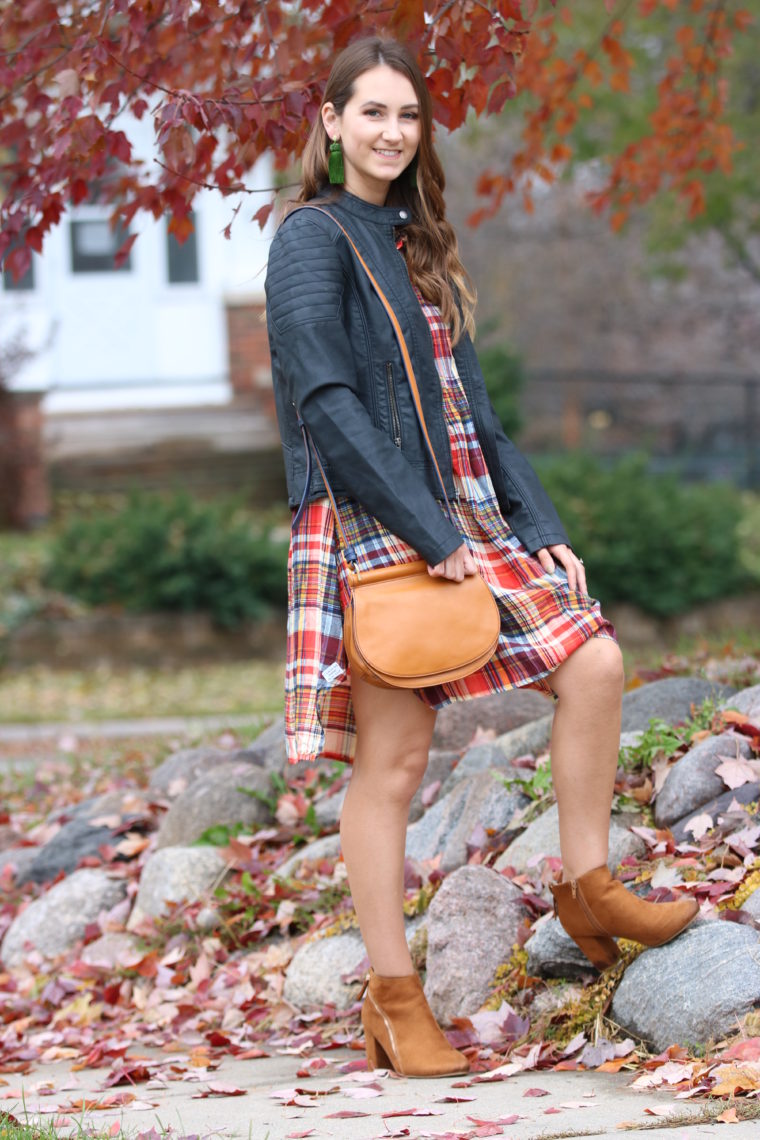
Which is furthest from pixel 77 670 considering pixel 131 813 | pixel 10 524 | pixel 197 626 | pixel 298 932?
pixel 298 932

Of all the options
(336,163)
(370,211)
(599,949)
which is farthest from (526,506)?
(599,949)

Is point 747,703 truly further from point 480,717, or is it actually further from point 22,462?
point 22,462

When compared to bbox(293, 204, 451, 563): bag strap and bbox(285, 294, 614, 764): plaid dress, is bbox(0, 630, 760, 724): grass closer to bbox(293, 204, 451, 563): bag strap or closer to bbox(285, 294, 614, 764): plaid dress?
bbox(285, 294, 614, 764): plaid dress

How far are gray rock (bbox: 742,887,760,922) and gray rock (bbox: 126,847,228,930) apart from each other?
1813 mm

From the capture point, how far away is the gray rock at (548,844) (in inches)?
144

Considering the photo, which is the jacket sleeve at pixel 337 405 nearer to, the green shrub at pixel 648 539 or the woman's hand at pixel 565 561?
the woman's hand at pixel 565 561

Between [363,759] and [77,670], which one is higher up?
[363,759]

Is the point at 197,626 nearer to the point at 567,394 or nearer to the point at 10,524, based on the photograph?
the point at 10,524

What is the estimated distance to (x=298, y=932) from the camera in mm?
4203

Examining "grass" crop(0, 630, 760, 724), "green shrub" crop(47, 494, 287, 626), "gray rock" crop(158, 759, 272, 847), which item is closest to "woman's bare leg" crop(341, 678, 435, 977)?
"gray rock" crop(158, 759, 272, 847)

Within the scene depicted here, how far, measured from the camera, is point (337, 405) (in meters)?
2.84

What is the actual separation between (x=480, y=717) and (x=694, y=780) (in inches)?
55.7

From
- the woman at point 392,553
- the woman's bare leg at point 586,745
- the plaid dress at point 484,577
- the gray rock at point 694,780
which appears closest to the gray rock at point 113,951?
the woman at point 392,553

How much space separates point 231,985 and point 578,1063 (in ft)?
4.31
